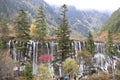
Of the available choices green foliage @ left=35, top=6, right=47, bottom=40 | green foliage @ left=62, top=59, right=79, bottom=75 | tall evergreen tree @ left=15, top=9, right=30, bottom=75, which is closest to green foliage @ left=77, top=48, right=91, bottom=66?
green foliage @ left=62, top=59, right=79, bottom=75

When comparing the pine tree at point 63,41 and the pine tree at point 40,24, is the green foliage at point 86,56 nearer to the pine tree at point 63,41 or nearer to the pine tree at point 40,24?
the pine tree at point 40,24

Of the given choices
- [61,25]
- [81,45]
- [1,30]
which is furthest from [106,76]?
[1,30]

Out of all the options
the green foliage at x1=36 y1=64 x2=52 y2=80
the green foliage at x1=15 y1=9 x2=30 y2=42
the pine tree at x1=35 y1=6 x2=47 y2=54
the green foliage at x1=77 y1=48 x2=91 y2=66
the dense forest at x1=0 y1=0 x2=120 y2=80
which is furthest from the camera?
the green foliage at x1=77 y1=48 x2=91 y2=66

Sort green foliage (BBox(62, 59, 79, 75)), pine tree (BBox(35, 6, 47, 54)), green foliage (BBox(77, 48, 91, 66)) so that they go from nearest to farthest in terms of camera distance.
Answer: green foliage (BBox(62, 59, 79, 75)), pine tree (BBox(35, 6, 47, 54)), green foliage (BBox(77, 48, 91, 66))

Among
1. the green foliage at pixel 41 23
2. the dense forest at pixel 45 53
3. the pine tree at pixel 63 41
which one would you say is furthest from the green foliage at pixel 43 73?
the green foliage at pixel 41 23

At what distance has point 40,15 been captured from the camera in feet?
261

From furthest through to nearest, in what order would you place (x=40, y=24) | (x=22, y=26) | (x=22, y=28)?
(x=40, y=24), (x=22, y=26), (x=22, y=28)

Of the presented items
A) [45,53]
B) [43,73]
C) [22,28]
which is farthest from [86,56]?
[43,73]

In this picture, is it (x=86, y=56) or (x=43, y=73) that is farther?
(x=86, y=56)

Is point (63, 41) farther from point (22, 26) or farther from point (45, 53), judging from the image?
point (45, 53)

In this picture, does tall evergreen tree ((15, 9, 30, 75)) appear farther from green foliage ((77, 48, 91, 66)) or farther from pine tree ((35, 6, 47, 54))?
green foliage ((77, 48, 91, 66))

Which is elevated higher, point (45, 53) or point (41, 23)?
point (41, 23)

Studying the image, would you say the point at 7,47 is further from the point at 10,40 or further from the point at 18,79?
the point at 18,79

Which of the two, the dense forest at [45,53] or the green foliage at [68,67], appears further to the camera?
the green foliage at [68,67]
